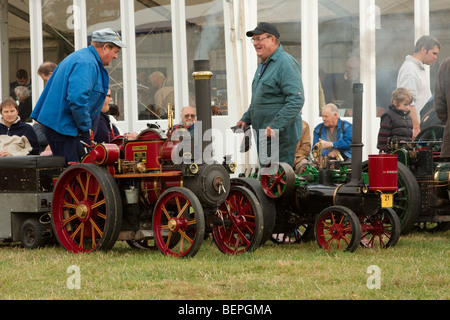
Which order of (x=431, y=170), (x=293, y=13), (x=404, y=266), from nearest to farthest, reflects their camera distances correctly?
1. (x=404, y=266)
2. (x=431, y=170)
3. (x=293, y=13)

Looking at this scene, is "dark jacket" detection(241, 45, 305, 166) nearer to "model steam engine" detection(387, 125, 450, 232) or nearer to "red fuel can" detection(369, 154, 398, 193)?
Answer: "red fuel can" detection(369, 154, 398, 193)

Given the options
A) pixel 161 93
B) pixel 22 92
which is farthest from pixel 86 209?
pixel 22 92

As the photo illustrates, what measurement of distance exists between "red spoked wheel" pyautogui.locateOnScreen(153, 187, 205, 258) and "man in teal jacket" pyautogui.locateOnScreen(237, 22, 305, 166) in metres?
0.98

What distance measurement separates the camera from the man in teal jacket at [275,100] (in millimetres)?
6770

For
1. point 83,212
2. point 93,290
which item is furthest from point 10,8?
point 93,290

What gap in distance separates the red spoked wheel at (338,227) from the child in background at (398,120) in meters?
2.43

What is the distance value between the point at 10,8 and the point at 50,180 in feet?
21.6

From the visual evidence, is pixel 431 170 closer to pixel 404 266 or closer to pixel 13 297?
pixel 404 266

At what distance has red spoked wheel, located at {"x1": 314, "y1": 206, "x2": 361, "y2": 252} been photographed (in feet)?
19.9

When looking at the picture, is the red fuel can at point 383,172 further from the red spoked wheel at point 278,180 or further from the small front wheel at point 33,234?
the small front wheel at point 33,234

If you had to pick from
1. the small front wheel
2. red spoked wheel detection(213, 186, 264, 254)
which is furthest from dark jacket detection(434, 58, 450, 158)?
the small front wheel

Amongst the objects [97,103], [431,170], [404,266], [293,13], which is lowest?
[404,266]

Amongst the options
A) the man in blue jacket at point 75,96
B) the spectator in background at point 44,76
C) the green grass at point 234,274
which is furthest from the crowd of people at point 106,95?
the spectator in background at point 44,76

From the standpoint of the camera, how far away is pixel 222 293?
4.60 m
